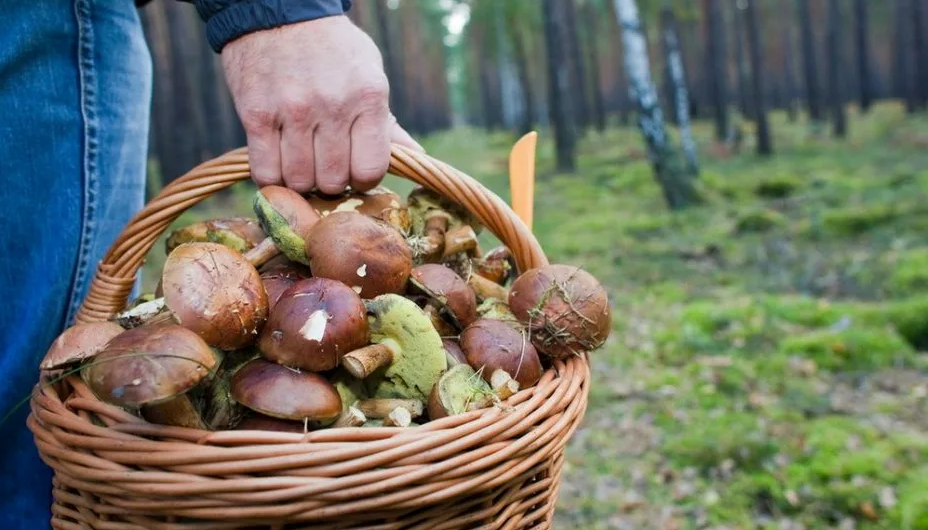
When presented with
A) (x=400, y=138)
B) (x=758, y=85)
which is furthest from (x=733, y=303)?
(x=758, y=85)

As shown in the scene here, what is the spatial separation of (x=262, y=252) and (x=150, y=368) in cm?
56

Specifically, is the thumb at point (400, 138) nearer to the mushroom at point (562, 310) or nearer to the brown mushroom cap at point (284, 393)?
the mushroom at point (562, 310)

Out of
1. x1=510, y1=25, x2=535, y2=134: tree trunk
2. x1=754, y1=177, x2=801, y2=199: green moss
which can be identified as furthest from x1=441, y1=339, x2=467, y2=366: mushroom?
x1=510, y1=25, x2=535, y2=134: tree trunk

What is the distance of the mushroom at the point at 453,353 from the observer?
1.54 meters

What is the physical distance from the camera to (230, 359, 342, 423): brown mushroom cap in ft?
4.16

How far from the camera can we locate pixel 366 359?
55.9 inches

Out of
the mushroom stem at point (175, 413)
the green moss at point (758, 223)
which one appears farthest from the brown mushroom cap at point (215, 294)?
the green moss at point (758, 223)

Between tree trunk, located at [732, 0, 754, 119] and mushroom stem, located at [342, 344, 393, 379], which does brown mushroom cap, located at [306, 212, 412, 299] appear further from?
tree trunk, located at [732, 0, 754, 119]

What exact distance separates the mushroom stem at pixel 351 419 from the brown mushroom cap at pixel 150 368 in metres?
0.27

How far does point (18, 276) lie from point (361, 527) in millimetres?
1155

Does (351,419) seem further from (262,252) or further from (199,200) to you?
(199,200)

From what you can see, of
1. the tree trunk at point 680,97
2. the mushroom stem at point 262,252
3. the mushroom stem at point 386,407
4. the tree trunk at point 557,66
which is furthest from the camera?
the tree trunk at point 557,66

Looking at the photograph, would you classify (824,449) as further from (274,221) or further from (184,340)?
(184,340)

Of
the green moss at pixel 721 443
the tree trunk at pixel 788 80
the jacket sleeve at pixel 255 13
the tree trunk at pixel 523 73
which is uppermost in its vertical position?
the jacket sleeve at pixel 255 13
